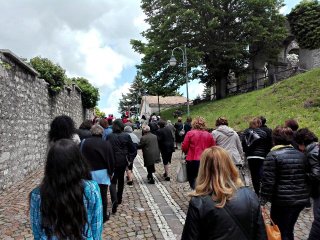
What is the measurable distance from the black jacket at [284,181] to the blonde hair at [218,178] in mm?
1645

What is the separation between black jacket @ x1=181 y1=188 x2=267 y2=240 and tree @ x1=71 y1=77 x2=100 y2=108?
22.3m

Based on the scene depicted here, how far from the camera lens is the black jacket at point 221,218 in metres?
2.40

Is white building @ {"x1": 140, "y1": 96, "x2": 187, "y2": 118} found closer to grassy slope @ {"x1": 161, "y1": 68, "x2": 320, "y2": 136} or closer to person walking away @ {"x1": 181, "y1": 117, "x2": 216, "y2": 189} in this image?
grassy slope @ {"x1": 161, "y1": 68, "x2": 320, "y2": 136}

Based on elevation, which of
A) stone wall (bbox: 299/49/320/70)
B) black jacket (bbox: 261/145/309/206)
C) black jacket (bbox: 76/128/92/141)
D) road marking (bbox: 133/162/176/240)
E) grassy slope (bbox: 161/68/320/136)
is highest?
stone wall (bbox: 299/49/320/70)

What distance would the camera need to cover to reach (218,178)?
2.49 m

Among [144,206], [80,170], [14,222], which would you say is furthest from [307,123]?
[80,170]

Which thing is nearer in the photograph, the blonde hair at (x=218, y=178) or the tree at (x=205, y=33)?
the blonde hair at (x=218, y=178)

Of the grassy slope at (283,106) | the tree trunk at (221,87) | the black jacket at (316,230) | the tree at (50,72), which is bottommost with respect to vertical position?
the black jacket at (316,230)

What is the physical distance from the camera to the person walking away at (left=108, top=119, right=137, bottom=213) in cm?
671

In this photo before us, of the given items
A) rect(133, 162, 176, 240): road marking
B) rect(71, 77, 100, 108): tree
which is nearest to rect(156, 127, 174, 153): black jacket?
rect(133, 162, 176, 240): road marking

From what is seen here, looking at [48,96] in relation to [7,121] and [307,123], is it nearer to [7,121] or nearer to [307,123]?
[7,121]

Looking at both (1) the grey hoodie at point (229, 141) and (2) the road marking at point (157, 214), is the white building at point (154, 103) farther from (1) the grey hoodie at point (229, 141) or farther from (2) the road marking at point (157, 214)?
(1) the grey hoodie at point (229, 141)

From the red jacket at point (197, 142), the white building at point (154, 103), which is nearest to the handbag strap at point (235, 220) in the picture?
the red jacket at point (197, 142)

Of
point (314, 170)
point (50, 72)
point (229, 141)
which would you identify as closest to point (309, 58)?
point (50, 72)
